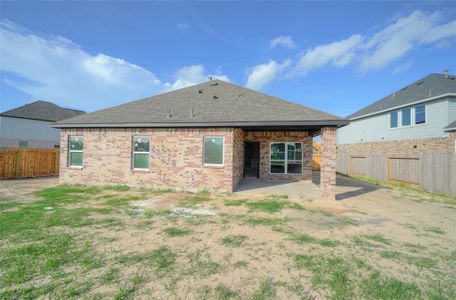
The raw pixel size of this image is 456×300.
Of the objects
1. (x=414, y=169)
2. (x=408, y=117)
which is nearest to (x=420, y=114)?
(x=408, y=117)

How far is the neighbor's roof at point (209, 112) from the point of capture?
8.78m

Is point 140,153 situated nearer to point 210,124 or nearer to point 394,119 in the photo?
point 210,124

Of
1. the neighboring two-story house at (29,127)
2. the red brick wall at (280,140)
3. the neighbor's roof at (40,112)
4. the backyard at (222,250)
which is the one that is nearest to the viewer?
the backyard at (222,250)

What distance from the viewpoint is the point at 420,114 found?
48.3 ft

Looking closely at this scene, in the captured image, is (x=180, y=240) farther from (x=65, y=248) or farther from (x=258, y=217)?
(x=258, y=217)

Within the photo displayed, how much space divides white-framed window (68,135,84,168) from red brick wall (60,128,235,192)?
217 millimetres

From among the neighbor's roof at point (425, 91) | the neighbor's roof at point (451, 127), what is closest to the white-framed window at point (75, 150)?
the neighbor's roof at point (451, 127)

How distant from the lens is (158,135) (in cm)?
994

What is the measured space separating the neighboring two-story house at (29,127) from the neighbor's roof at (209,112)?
1873cm

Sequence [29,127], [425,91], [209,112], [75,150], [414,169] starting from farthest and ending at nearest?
[29,127] < [425,91] < [414,169] < [75,150] < [209,112]

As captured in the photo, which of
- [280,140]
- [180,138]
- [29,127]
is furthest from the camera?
[29,127]

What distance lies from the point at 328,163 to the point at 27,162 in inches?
704

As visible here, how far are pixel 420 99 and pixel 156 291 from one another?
1943 centimetres

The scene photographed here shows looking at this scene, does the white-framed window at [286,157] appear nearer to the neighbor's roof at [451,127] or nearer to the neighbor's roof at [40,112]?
the neighbor's roof at [451,127]
